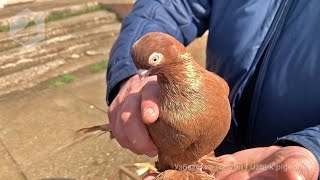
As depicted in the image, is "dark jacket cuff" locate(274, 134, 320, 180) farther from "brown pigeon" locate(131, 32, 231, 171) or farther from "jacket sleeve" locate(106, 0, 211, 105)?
"jacket sleeve" locate(106, 0, 211, 105)

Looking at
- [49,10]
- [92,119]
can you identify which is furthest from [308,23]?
[49,10]

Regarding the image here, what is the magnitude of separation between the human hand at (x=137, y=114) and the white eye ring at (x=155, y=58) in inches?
5.8

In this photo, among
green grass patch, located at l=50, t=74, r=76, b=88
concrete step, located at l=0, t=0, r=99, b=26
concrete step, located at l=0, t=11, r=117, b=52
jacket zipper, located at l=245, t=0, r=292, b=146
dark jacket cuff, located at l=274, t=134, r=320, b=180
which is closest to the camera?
dark jacket cuff, located at l=274, t=134, r=320, b=180

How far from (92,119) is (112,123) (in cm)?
204

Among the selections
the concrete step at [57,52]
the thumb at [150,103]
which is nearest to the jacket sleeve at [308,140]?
the thumb at [150,103]

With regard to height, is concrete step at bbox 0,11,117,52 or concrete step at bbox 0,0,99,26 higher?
concrete step at bbox 0,0,99,26

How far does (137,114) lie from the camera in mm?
1087

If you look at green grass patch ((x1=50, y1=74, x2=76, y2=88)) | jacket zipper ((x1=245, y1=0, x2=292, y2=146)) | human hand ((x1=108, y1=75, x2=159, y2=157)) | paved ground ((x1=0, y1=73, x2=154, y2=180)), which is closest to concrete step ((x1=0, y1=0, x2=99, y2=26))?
green grass patch ((x1=50, y1=74, x2=76, y2=88))

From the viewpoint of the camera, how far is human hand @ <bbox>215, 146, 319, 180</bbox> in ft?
2.89

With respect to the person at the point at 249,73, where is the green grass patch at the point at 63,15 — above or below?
below

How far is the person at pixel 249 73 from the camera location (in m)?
1.11

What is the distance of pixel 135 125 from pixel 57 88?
276 cm

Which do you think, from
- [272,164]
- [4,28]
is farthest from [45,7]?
[272,164]

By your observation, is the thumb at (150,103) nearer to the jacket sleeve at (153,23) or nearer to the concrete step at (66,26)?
the jacket sleeve at (153,23)
